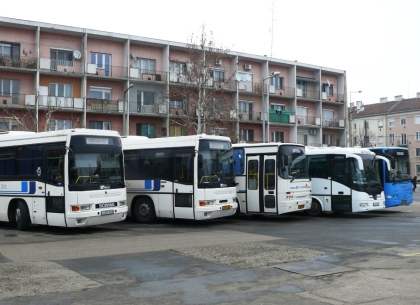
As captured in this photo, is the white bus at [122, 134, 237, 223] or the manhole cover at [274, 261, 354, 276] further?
→ the white bus at [122, 134, 237, 223]

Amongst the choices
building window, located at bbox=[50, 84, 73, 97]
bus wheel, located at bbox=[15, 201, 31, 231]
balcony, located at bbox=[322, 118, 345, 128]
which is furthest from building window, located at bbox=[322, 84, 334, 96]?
bus wheel, located at bbox=[15, 201, 31, 231]

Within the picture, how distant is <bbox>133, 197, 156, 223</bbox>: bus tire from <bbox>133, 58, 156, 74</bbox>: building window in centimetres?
2673

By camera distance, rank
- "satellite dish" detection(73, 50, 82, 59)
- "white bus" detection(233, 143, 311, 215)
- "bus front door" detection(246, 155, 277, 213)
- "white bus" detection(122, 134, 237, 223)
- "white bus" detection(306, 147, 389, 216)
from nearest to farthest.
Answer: "white bus" detection(122, 134, 237, 223), "white bus" detection(233, 143, 311, 215), "bus front door" detection(246, 155, 277, 213), "white bus" detection(306, 147, 389, 216), "satellite dish" detection(73, 50, 82, 59)

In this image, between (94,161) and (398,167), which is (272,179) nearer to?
(94,161)

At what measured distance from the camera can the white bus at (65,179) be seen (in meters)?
15.6

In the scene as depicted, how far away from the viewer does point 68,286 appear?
29.2ft

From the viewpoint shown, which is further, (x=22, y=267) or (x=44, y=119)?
(x=44, y=119)

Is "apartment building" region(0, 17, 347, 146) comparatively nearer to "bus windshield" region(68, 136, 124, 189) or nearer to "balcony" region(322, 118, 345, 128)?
"balcony" region(322, 118, 345, 128)

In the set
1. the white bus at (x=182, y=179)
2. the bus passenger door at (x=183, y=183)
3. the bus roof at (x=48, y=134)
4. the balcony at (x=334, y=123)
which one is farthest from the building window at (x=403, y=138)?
the bus roof at (x=48, y=134)

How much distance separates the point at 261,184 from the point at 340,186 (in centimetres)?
381

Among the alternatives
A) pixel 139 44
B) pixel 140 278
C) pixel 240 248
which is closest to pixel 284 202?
pixel 240 248

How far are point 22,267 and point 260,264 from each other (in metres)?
4.70

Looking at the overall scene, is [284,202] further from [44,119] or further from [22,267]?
[44,119]

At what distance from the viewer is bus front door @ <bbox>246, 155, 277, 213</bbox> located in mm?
20188
